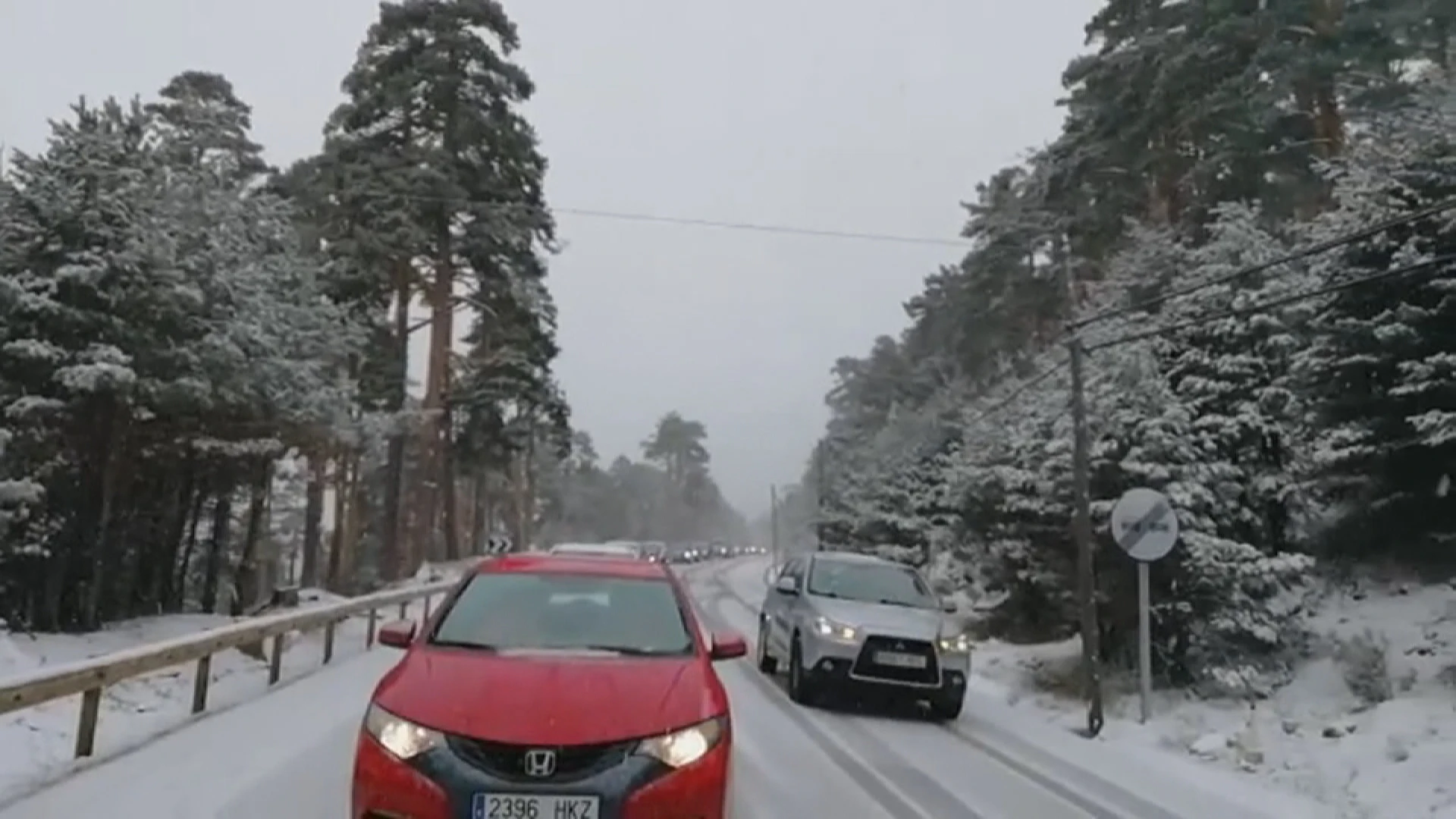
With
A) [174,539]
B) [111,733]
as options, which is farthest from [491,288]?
[111,733]

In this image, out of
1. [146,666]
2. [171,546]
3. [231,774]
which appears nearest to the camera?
[231,774]

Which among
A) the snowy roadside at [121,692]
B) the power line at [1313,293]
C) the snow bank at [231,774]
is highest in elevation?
the power line at [1313,293]

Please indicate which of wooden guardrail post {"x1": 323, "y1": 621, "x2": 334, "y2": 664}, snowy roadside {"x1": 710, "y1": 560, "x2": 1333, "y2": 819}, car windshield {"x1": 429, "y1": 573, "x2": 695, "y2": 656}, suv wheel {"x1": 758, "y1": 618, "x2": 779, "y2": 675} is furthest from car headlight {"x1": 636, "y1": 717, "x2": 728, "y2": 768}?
wooden guardrail post {"x1": 323, "y1": 621, "x2": 334, "y2": 664}

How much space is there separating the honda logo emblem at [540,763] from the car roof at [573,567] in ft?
7.25

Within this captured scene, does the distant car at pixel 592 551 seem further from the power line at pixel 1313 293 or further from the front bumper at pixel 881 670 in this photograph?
the power line at pixel 1313 293

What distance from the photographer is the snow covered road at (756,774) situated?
6758 millimetres

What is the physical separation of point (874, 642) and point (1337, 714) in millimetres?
4495

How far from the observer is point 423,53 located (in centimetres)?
2973

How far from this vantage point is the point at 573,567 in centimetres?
702

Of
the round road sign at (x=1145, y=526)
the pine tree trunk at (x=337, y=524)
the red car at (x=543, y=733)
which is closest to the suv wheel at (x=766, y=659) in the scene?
the round road sign at (x=1145, y=526)

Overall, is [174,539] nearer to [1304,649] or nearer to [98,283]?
[98,283]

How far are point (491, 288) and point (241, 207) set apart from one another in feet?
30.4

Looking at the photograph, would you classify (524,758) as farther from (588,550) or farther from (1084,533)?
(588,550)

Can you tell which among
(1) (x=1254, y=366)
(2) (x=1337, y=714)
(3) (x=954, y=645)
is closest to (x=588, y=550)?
(3) (x=954, y=645)
